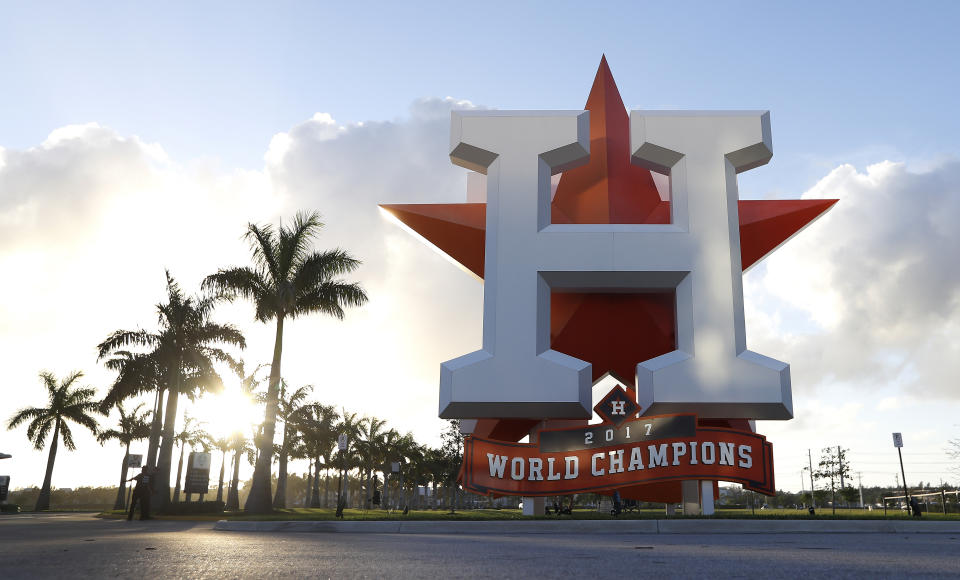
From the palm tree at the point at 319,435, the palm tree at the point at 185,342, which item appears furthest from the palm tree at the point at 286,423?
the palm tree at the point at 185,342

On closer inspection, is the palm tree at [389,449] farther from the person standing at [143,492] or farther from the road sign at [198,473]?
the person standing at [143,492]

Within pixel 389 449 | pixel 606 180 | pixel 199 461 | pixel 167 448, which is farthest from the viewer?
pixel 389 449

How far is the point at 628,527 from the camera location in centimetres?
1617

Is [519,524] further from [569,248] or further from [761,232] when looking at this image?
[761,232]

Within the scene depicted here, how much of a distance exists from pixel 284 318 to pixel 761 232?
54.7 ft

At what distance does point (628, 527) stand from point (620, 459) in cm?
423

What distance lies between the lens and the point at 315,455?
70.4m

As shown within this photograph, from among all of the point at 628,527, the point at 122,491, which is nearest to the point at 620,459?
the point at 628,527

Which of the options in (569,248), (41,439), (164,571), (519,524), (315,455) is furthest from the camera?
(315,455)

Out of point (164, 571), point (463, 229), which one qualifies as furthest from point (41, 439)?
point (164, 571)

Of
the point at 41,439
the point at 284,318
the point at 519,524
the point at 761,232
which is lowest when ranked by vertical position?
the point at 519,524

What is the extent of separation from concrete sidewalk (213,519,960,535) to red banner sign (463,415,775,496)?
3327 mm

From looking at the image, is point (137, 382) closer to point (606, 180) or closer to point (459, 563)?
point (606, 180)

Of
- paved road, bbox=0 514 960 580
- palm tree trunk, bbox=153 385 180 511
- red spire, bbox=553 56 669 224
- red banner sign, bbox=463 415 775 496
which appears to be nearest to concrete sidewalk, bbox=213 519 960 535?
red banner sign, bbox=463 415 775 496
